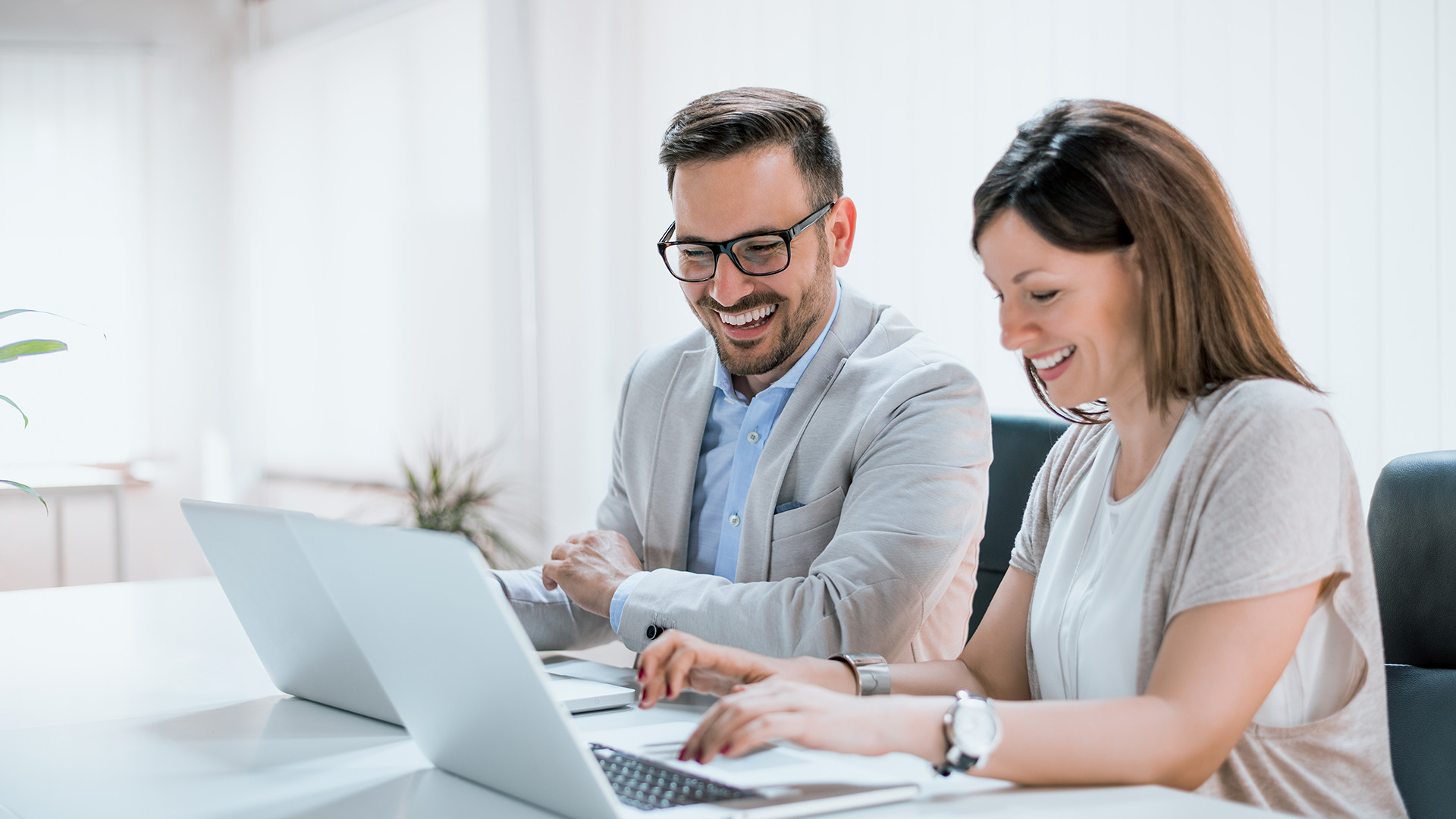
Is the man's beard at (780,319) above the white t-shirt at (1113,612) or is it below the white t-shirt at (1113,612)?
above

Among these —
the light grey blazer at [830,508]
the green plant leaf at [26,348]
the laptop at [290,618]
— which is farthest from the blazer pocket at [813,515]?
the green plant leaf at [26,348]

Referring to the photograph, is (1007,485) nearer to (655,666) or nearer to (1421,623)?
(1421,623)

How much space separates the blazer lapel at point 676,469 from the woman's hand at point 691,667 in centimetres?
69

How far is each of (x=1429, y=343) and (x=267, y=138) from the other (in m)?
5.03

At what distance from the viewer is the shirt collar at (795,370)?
1.80m

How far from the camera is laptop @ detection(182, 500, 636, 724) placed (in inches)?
45.9

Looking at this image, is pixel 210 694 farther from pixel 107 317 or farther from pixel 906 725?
pixel 107 317

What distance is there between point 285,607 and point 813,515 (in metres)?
0.74

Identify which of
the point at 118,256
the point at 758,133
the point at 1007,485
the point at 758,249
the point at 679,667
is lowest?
the point at 679,667

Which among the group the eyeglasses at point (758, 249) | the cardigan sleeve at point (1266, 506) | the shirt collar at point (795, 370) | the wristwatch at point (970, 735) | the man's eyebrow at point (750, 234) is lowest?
the wristwatch at point (970, 735)

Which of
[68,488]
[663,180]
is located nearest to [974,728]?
[663,180]

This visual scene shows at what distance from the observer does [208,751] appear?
1.16 m

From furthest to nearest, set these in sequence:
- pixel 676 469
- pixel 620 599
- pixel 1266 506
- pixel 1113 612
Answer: pixel 676 469 < pixel 620 599 < pixel 1113 612 < pixel 1266 506

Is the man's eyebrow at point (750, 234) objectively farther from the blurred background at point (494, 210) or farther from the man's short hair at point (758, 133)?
the blurred background at point (494, 210)
